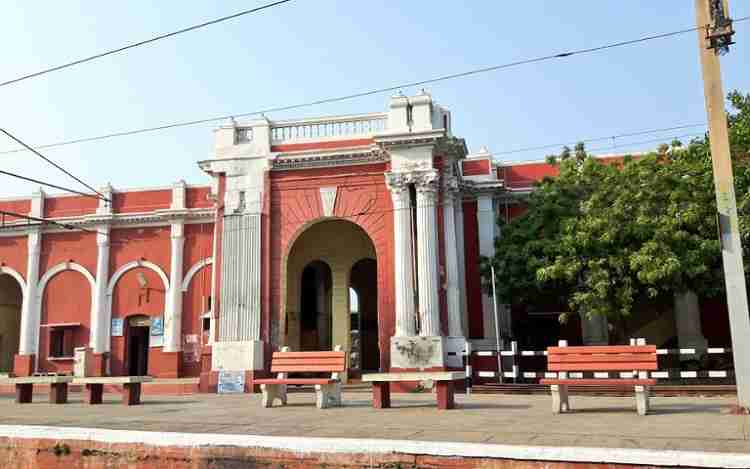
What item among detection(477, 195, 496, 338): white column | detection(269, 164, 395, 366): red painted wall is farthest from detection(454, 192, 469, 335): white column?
detection(269, 164, 395, 366): red painted wall

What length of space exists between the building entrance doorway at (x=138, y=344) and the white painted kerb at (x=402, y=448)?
1748cm

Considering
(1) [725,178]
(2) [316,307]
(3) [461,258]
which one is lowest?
(2) [316,307]

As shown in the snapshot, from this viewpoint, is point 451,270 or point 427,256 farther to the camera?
point 451,270

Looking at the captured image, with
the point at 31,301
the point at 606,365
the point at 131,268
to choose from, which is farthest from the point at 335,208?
the point at 31,301

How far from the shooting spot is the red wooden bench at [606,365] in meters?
8.18

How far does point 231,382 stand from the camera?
54.1 feet

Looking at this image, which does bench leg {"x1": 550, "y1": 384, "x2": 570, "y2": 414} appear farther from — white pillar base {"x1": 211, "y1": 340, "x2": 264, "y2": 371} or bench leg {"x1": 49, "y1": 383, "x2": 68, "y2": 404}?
white pillar base {"x1": 211, "y1": 340, "x2": 264, "y2": 371}

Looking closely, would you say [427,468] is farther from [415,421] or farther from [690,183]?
[690,183]

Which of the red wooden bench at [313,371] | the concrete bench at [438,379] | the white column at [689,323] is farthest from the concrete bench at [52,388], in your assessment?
the white column at [689,323]

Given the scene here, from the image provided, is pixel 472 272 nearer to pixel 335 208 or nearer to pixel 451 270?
pixel 451 270

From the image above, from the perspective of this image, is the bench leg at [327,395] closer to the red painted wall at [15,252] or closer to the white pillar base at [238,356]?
the white pillar base at [238,356]

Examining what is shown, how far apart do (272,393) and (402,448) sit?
19.5ft

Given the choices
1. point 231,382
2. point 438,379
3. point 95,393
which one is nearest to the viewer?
point 438,379

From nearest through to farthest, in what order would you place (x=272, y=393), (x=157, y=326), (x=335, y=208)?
(x=272, y=393) → (x=335, y=208) → (x=157, y=326)
